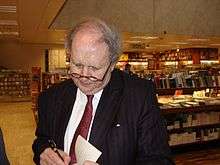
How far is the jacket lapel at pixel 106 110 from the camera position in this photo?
154 cm

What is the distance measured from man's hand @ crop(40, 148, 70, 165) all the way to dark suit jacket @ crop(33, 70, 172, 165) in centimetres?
6

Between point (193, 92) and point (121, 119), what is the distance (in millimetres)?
5740

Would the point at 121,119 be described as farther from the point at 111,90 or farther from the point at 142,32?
the point at 142,32

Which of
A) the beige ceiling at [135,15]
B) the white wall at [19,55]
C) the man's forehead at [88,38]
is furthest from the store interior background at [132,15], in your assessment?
the white wall at [19,55]

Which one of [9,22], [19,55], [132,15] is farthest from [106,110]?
[19,55]

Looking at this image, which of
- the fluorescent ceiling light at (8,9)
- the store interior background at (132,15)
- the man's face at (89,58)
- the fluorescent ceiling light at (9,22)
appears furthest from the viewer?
the fluorescent ceiling light at (9,22)

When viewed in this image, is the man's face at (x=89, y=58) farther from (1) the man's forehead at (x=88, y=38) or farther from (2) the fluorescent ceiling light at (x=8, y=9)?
(2) the fluorescent ceiling light at (x=8, y=9)

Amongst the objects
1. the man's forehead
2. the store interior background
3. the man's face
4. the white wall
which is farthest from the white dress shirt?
the white wall

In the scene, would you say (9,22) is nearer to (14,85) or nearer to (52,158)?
(14,85)

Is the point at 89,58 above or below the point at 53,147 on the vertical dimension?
above

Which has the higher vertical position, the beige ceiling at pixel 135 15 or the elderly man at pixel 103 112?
the beige ceiling at pixel 135 15

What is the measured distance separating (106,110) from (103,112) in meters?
0.02

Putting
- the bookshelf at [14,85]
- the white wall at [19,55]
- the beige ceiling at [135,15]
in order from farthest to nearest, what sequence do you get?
the white wall at [19,55] → the bookshelf at [14,85] → the beige ceiling at [135,15]

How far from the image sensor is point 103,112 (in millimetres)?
1589
